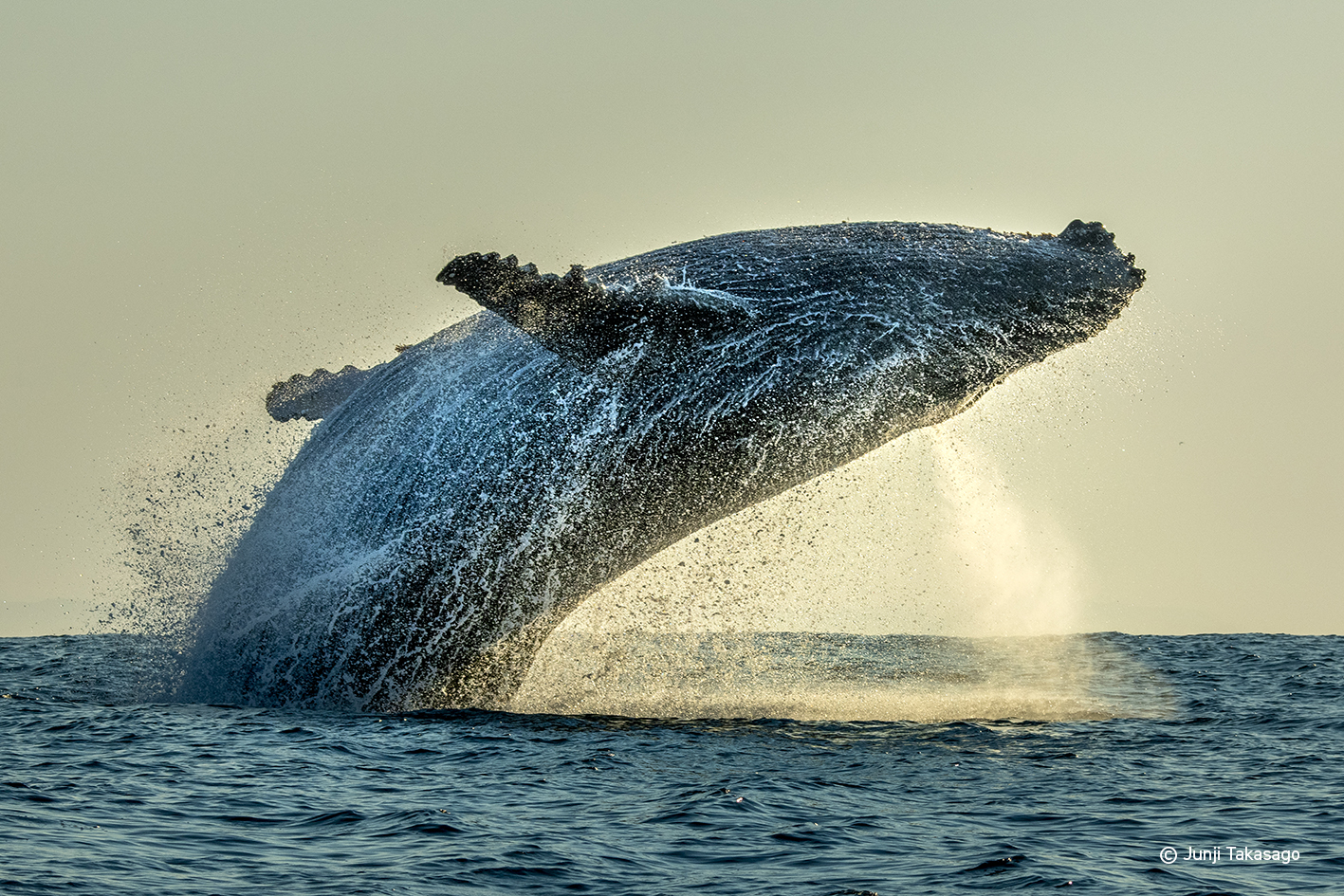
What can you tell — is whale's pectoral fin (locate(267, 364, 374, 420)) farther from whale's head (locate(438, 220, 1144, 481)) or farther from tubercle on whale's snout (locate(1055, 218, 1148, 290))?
tubercle on whale's snout (locate(1055, 218, 1148, 290))

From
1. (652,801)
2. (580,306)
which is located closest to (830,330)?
(580,306)

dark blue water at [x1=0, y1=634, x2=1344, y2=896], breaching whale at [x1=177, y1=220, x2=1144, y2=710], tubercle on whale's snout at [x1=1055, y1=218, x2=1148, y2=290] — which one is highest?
tubercle on whale's snout at [x1=1055, y1=218, x2=1148, y2=290]

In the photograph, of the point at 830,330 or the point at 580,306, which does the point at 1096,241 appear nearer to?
the point at 830,330

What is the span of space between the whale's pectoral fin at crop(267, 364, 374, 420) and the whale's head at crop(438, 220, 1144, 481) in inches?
162

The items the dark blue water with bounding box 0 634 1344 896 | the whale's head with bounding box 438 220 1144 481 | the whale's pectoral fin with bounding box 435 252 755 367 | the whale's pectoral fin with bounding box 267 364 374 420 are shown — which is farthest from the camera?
the whale's pectoral fin with bounding box 267 364 374 420

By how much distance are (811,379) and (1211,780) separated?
514cm

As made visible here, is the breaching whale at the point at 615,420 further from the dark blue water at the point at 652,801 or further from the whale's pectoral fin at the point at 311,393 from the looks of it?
the whale's pectoral fin at the point at 311,393

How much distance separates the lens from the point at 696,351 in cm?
1119

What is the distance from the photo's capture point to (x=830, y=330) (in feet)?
36.6

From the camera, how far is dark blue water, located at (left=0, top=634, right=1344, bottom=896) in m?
7.54

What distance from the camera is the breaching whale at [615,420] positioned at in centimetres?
1117

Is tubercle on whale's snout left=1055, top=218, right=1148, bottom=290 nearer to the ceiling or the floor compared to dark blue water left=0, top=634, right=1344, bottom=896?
nearer to the ceiling

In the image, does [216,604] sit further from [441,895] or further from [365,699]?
[441,895]

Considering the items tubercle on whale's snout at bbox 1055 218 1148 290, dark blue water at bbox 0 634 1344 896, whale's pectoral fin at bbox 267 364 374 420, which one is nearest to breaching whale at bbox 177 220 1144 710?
tubercle on whale's snout at bbox 1055 218 1148 290
